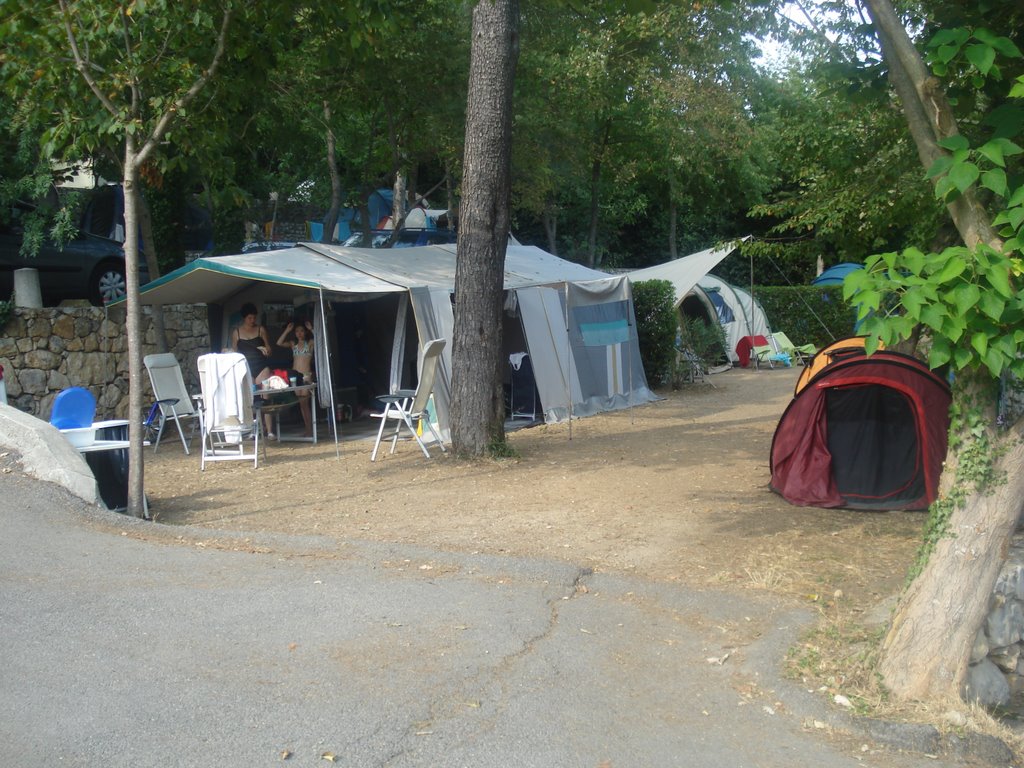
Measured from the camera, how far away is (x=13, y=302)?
1154 cm

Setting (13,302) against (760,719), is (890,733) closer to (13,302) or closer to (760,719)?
(760,719)

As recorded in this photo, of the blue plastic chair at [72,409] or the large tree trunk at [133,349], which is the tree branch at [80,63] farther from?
the blue plastic chair at [72,409]

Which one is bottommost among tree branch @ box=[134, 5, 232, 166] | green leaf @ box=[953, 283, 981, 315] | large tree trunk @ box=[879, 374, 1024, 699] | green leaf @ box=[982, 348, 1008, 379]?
large tree trunk @ box=[879, 374, 1024, 699]

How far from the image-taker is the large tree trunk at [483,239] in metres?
9.66

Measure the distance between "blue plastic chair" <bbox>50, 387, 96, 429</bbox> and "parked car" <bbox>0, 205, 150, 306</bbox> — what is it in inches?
196

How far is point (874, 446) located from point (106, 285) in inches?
400

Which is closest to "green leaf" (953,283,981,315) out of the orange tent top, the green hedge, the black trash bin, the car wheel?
the orange tent top

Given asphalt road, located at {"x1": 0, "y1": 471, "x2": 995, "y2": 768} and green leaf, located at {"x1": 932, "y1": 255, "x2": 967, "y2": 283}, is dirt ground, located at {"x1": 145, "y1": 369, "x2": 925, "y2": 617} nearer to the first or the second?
asphalt road, located at {"x1": 0, "y1": 471, "x2": 995, "y2": 768}

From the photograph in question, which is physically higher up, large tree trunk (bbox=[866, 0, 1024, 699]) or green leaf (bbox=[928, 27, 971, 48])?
green leaf (bbox=[928, 27, 971, 48])

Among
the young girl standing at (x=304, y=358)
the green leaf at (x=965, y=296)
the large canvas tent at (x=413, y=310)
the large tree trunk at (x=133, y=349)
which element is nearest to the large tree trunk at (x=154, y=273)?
the large canvas tent at (x=413, y=310)

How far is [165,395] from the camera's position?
11.4 metres

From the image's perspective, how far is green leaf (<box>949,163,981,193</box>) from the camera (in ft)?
12.8

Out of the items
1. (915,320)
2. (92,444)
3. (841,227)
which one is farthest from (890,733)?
(841,227)

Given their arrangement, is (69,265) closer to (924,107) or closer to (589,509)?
(589,509)
